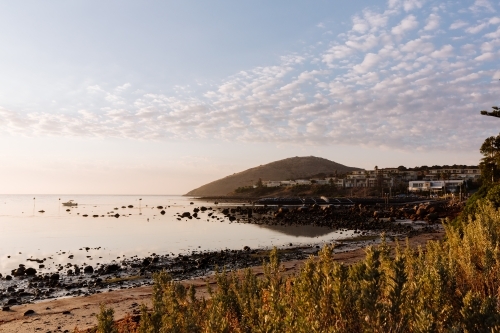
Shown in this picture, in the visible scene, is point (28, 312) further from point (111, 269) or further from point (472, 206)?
point (472, 206)

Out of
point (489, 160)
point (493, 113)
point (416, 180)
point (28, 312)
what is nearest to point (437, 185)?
point (416, 180)

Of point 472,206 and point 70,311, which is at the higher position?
point 472,206

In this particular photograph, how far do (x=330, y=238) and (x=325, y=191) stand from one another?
5042 inches

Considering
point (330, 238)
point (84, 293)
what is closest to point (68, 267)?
point (84, 293)

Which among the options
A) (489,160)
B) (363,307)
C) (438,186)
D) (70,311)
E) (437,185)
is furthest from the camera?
(437,185)

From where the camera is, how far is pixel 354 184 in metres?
177

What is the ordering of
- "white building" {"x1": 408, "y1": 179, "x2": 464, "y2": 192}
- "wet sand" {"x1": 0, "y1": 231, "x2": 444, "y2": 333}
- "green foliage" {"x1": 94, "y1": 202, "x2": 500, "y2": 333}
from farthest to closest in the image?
"white building" {"x1": 408, "y1": 179, "x2": 464, "y2": 192} < "wet sand" {"x1": 0, "y1": 231, "x2": 444, "y2": 333} < "green foliage" {"x1": 94, "y1": 202, "x2": 500, "y2": 333}

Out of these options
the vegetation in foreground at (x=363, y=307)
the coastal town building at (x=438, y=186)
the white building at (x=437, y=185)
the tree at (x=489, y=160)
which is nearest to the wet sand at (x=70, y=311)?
the vegetation in foreground at (x=363, y=307)

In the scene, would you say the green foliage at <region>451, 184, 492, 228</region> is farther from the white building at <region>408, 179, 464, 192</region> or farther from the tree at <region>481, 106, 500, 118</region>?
the white building at <region>408, 179, 464, 192</region>

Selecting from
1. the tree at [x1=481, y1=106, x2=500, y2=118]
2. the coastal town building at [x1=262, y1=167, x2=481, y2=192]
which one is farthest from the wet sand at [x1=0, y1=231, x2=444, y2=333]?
the coastal town building at [x1=262, y1=167, x2=481, y2=192]

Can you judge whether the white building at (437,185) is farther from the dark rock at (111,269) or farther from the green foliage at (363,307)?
the green foliage at (363,307)

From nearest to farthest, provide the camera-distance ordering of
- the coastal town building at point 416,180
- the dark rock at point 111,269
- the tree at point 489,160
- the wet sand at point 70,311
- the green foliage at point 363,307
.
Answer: the green foliage at point 363,307, the wet sand at point 70,311, the dark rock at point 111,269, the tree at point 489,160, the coastal town building at point 416,180

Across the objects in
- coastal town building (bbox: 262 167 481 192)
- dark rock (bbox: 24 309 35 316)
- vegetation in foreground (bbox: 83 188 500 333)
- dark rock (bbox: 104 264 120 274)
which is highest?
coastal town building (bbox: 262 167 481 192)

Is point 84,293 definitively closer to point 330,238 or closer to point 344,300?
point 344,300
